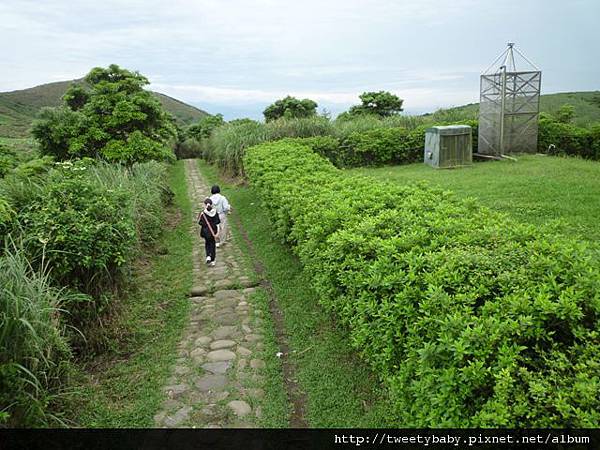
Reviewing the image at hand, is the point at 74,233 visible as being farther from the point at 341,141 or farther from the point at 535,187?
the point at 341,141

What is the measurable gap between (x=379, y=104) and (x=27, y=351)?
2879 cm

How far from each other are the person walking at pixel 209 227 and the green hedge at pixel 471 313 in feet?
11.3

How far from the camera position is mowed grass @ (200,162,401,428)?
11.6 ft

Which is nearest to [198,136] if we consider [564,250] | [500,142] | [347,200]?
[500,142]

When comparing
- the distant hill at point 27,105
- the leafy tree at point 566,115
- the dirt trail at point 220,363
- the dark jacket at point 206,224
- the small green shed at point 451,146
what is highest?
the distant hill at point 27,105

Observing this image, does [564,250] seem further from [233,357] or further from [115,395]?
[115,395]

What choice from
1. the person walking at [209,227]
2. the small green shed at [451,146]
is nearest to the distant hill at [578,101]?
the small green shed at [451,146]

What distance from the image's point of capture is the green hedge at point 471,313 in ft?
6.61

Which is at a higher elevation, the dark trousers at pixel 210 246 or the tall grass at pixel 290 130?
the tall grass at pixel 290 130

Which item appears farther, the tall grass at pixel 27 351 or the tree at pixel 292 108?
the tree at pixel 292 108

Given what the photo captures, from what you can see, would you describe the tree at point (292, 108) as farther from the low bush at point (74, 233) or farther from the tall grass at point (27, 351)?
the tall grass at point (27, 351)

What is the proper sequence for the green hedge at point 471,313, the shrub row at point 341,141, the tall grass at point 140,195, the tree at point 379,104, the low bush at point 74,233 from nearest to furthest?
1. the green hedge at point 471,313
2. the low bush at point 74,233
3. the tall grass at point 140,195
4. the shrub row at point 341,141
5. the tree at point 379,104

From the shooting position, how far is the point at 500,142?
15.4 metres

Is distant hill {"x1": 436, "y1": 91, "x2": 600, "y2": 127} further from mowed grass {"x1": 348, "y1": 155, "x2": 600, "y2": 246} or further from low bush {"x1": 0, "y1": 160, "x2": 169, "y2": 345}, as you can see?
low bush {"x1": 0, "y1": 160, "x2": 169, "y2": 345}
